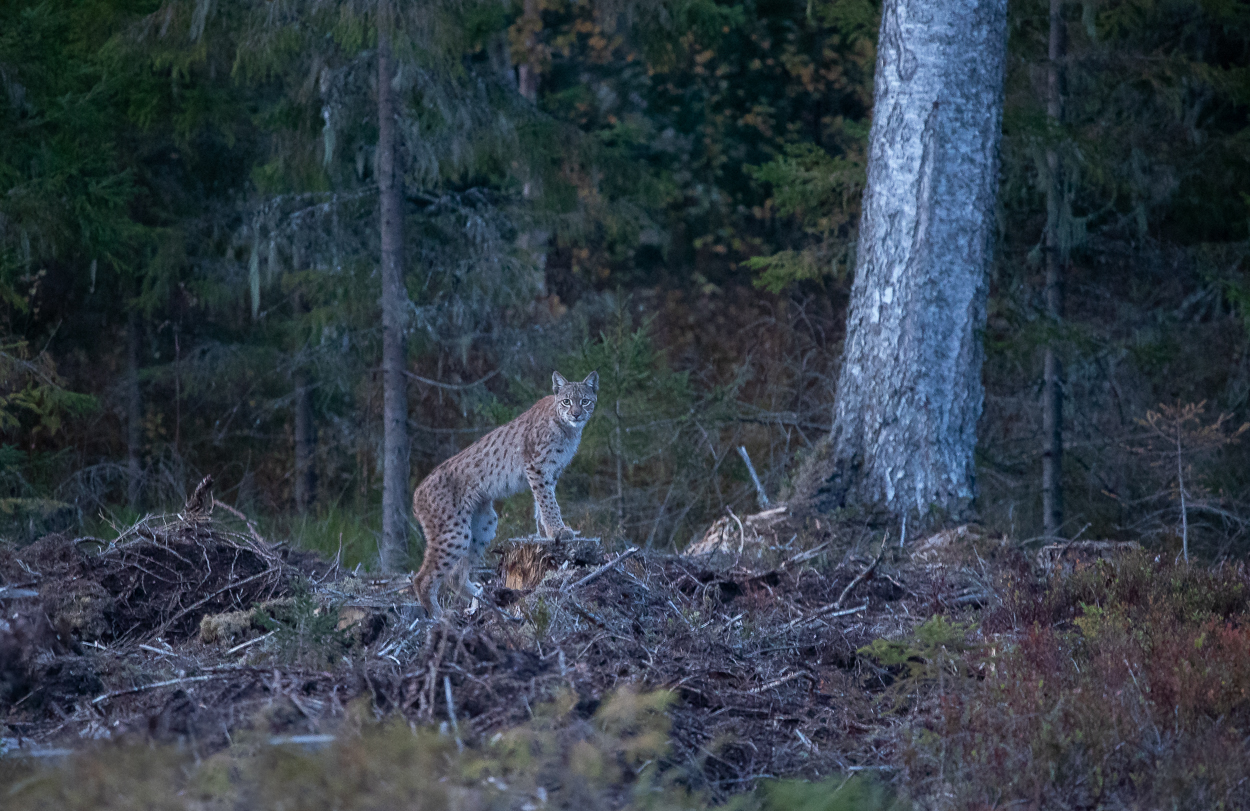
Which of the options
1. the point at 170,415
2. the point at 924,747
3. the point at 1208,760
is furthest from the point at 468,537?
the point at 170,415

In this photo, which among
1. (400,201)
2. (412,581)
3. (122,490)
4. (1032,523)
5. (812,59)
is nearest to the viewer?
(412,581)

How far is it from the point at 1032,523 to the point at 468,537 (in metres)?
7.59

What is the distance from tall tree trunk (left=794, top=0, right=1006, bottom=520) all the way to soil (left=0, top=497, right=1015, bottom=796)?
2.49 ft

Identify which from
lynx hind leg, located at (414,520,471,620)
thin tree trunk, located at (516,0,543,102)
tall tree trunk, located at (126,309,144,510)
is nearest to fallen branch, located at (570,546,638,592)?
lynx hind leg, located at (414,520,471,620)

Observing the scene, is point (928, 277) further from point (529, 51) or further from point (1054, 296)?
point (529, 51)

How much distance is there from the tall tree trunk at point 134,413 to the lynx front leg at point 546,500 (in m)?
7.37

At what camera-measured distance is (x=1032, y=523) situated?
12781 millimetres

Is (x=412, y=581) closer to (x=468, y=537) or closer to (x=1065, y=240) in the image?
(x=468, y=537)

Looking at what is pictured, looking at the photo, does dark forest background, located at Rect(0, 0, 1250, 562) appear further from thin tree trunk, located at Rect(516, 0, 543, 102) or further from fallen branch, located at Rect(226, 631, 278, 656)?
fallen branch, located at Rect(226, 631, 278, 656)

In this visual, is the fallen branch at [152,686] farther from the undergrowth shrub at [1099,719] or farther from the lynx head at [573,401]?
the lynx head at [573,401]

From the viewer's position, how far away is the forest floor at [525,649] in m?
3.79

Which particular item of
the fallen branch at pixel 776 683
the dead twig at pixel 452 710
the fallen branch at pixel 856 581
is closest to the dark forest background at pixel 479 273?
the fallen branch at pixel 856 581

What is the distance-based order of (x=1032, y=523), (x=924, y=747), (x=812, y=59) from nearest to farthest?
(x=924, y=747) → (x=1032, y=523) → (x=812, y=59)

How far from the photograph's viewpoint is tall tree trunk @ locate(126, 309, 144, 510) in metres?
13.5
